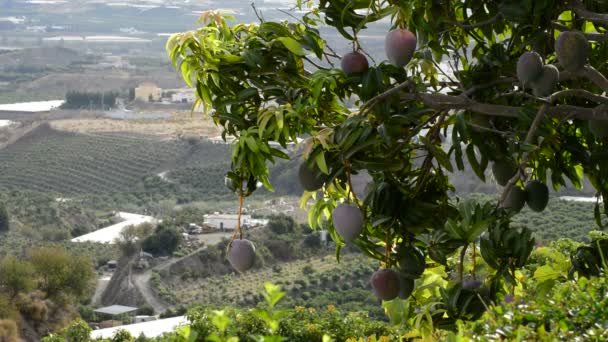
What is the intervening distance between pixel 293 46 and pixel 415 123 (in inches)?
12.0

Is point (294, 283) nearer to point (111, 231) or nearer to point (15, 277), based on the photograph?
point (15, 277)

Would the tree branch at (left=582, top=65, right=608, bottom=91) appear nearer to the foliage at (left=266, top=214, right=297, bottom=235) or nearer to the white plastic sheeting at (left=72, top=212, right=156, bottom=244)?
the foliage at (left=266, top=214, right=297, bottom=235)

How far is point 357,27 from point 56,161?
36.1 metres

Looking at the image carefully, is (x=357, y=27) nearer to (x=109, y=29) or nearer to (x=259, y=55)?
(x=259, y=55)

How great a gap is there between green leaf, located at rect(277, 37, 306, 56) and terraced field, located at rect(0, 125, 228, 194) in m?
34.4

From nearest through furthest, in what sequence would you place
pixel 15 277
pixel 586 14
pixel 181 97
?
pixel 586 14 → pixel 15 277 → pixel 181 97

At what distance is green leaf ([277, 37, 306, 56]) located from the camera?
2.12 metres

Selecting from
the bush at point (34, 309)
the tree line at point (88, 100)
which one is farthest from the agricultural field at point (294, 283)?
the tree line at point (88, 100)

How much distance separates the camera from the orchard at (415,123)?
6.12 ft

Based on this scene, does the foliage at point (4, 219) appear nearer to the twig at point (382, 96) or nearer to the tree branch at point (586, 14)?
the twig at point (382, 96)

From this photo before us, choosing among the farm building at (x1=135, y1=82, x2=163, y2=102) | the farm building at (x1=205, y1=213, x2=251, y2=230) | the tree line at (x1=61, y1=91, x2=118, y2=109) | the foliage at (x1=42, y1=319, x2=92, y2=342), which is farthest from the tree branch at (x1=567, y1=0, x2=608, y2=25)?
the farm building at (x1=135, y1=82, x2=163, y2=102)

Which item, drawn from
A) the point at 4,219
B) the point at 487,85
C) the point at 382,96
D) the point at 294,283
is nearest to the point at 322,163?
the point at 382,96

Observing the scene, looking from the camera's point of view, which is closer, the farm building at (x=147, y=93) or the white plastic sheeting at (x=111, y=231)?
the white plastic sheeting at (x=111, y=231)

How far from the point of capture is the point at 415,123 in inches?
82.6
